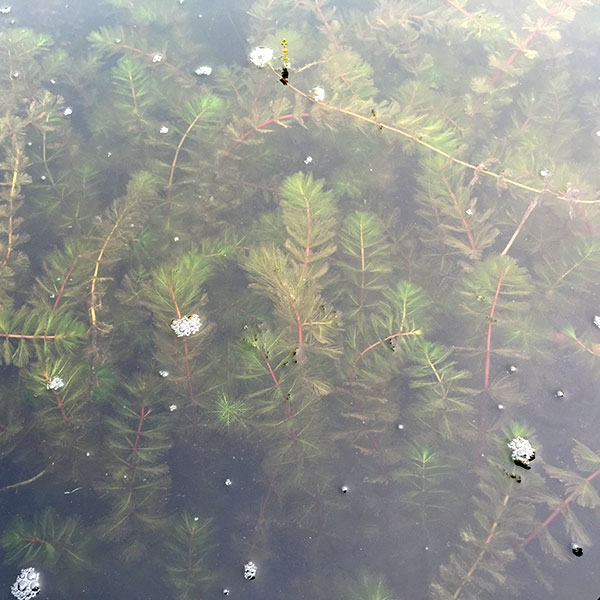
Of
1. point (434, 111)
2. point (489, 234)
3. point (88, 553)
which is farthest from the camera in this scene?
point (434, 111)

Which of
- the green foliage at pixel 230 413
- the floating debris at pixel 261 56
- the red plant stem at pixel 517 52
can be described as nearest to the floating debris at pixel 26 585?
the green foliage at pixel 230 413

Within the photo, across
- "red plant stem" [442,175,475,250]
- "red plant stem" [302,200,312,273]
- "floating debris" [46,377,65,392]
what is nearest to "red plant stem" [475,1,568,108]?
"red plant stem" [442,175,475,250]

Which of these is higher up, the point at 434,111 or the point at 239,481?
the point at 434,111

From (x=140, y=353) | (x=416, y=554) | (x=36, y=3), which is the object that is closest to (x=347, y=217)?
(x=140, y=353)

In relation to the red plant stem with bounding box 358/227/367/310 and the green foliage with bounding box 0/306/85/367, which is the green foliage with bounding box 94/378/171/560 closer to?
the green foliage with bounding box 0/306/85/367

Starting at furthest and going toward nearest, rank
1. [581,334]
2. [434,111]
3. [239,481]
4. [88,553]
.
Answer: [434,111]
[581,334]
[239,481]
[88,553]

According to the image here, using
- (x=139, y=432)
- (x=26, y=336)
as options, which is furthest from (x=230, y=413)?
(x=26, y=336)

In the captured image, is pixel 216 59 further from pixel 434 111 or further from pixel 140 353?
pixel 140 353
